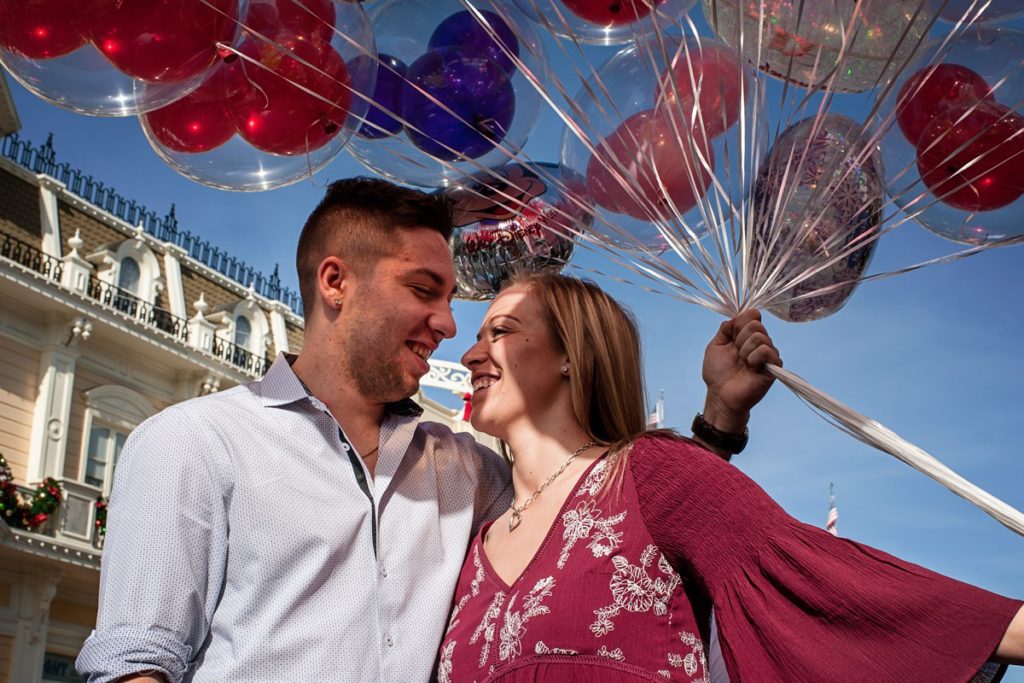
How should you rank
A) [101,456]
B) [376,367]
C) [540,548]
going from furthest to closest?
[101,456]
[376,367]
[540,548]

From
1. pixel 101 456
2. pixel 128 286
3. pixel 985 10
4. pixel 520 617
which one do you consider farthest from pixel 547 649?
pixel 128 286

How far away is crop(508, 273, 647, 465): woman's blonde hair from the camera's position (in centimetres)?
270

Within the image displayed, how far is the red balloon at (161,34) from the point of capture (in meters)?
2.63

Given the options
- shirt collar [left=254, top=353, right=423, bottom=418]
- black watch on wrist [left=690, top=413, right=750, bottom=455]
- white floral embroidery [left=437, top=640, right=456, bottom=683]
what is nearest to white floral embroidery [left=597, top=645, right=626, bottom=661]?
white floral embroidery [left=437, top=640, right=456, bottom=683]

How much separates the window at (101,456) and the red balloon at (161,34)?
1365 centimetres

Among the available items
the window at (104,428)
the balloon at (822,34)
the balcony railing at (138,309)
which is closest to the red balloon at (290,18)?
the balloon at (822,34)

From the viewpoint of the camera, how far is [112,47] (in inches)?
105

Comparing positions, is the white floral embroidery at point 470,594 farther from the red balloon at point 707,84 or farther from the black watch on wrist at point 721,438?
the red balloon at point 707,84

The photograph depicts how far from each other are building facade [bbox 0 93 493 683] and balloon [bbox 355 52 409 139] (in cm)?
1179

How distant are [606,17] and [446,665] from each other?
2083 millimetres

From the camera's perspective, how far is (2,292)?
14.3m

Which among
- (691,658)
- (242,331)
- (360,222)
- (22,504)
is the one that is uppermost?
(242,331)

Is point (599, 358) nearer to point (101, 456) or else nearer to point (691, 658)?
point (691, 658)

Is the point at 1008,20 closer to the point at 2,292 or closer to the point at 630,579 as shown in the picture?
the point at 630,579
